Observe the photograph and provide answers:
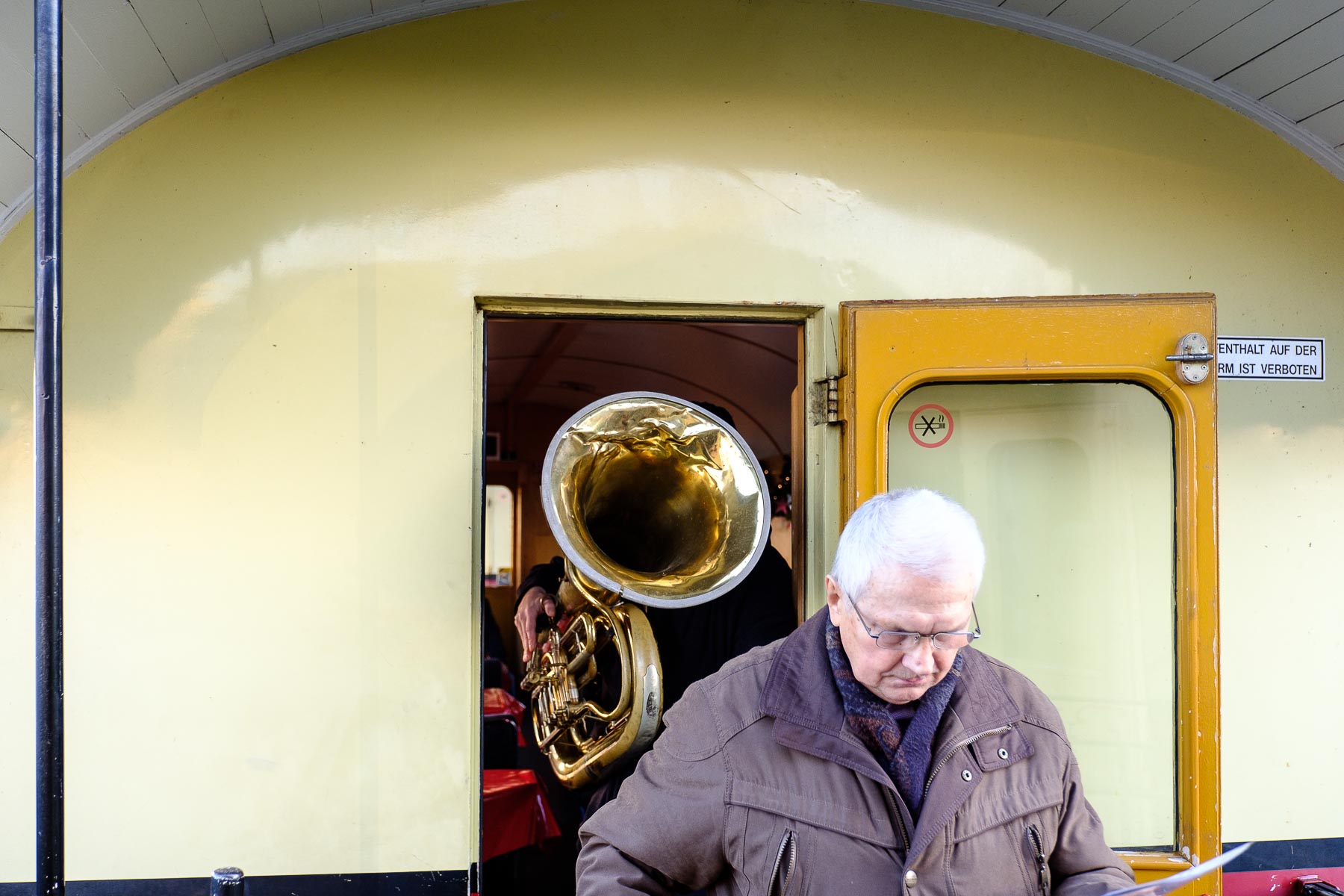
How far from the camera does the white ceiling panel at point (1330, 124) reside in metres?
2.94

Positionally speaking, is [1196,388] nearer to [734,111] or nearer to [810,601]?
[810,601]

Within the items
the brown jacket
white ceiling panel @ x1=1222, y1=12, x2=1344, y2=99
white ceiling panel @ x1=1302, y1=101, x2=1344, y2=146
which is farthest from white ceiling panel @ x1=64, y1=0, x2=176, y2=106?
white ceiling panel @ x1=1302, y1=101, x2=1344, y2=146

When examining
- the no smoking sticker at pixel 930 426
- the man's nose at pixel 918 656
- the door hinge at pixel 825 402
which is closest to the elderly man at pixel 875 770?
the man's nose at pixel 918 656

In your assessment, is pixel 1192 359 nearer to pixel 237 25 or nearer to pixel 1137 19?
pixel 1137 19

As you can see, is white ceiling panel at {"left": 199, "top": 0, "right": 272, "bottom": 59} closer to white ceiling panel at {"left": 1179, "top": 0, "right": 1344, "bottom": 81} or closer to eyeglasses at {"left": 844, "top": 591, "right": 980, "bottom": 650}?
eyeglasses at {"left": 844, "top": 591, "right": 980, "bottom": 650}

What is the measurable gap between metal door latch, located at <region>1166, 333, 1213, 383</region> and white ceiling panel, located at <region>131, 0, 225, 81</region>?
271 centimetres

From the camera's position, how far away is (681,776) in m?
1.81

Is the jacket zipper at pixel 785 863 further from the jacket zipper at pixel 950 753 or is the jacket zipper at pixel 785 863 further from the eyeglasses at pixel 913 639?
the eyeglasses at pixel 913 639

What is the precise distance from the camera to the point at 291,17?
8.86ft

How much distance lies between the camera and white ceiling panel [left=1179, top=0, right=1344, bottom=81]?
2.57m

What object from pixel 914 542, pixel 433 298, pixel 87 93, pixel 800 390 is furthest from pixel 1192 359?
pixel 87 93

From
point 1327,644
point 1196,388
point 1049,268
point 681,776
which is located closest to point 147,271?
point 681,776

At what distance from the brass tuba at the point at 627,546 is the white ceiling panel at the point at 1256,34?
A: 1774 mm

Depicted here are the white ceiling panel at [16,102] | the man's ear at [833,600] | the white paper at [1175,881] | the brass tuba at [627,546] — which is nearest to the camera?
the white paper at [1175,881]
